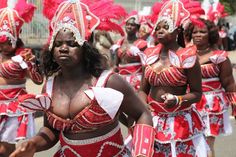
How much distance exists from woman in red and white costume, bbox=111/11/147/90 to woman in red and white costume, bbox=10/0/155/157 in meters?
5.67

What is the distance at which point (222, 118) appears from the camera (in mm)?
6695

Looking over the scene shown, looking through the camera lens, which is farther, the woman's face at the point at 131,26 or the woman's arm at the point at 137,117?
the woman's face at the point at 131,26

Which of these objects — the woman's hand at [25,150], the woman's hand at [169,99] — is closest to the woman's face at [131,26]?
the woman's hand at [169,99]

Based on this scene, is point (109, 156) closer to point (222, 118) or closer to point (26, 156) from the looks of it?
point (26, 156)

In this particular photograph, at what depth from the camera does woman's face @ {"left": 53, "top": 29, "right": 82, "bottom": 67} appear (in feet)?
11.1

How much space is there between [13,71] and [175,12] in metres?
1.95

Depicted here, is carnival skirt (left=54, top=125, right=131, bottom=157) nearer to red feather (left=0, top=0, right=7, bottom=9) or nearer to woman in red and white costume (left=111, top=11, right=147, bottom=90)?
red feather (left=0, top=0, right=7, bottom=9)

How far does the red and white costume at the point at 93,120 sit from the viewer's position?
337 centimetres

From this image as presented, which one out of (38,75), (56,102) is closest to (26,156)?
(56,102)

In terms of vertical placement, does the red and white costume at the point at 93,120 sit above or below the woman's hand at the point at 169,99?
above

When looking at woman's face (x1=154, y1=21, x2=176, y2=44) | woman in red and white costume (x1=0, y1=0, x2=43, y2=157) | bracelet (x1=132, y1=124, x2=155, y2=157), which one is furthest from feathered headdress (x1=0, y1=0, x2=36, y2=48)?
bracelet (x1=132, y1=124, x2=155, y2=157)

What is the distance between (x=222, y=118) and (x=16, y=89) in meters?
2.36

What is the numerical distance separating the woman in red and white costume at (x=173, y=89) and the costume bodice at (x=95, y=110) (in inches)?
60.1

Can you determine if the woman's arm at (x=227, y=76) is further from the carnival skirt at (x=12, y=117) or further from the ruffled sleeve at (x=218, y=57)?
the carnival skirt at (x=12, y=117)
